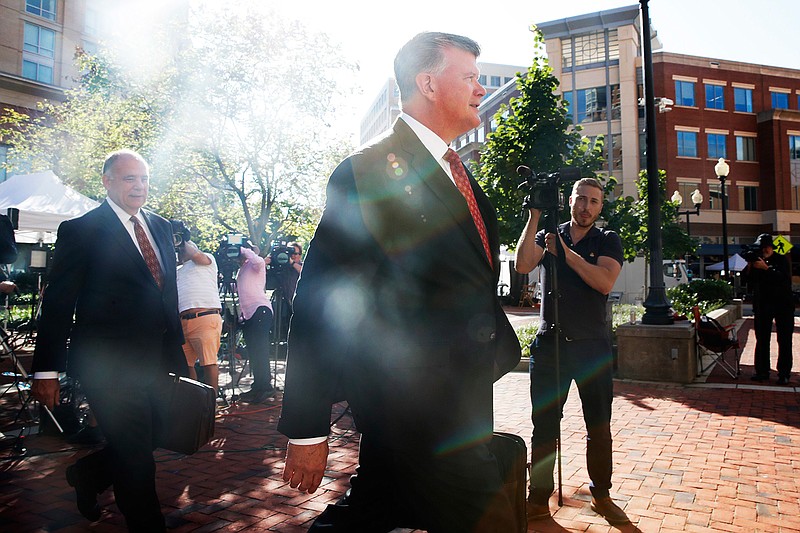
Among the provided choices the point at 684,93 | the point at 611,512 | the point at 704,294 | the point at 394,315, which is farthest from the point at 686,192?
the point at 394,315

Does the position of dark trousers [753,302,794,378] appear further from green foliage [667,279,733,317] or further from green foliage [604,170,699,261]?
green foliage [667,279,733,317]

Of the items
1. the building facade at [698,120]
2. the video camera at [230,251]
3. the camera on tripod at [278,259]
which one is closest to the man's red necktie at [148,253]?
the video camera at [230,251]

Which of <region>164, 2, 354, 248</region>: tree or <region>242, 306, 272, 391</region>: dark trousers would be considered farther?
<region>164, 2, 354, 248</region>: tree

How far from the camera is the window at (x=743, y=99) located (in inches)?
1480

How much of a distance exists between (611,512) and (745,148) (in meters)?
42.0

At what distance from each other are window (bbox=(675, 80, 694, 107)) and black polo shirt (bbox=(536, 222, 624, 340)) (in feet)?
125

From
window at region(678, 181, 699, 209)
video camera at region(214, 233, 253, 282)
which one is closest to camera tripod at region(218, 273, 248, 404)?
video camera at region(214, 233, 253, 282)

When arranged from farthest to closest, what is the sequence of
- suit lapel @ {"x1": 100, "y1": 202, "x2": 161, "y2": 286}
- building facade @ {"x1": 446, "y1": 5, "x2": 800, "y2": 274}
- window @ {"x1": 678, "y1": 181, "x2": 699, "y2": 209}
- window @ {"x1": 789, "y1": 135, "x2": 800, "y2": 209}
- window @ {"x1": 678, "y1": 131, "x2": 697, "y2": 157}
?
window @ {"x1": 789, "y1": 135, "x2": 800, "y2": 209}
window @ {"x1": 678, "y1": 131, "x2": 697, "y2": 157}
building facade @ {"x1": 446, "y1": 5, "x2": 800, "y2": 274}
window @ {"x1": 678, "y1": 181, "x2": 699, "y2": 209}
suit lapel @ {"x1": 100, "y1": 202, "x2": 161, "y2": 286}

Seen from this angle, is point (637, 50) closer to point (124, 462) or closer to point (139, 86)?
point (139, 86)

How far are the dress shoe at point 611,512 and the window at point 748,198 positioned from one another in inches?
1608

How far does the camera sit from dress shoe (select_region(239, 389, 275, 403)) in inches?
285

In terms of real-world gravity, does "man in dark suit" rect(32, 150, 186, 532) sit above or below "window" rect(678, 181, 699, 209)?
below

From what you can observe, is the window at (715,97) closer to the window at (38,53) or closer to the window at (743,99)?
the window at (743,99)

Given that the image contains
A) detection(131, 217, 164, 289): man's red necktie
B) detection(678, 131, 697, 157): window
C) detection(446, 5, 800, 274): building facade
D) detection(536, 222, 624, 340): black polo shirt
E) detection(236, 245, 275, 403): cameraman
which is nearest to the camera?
detection(131, 217, 164, 289): man's red necktie
